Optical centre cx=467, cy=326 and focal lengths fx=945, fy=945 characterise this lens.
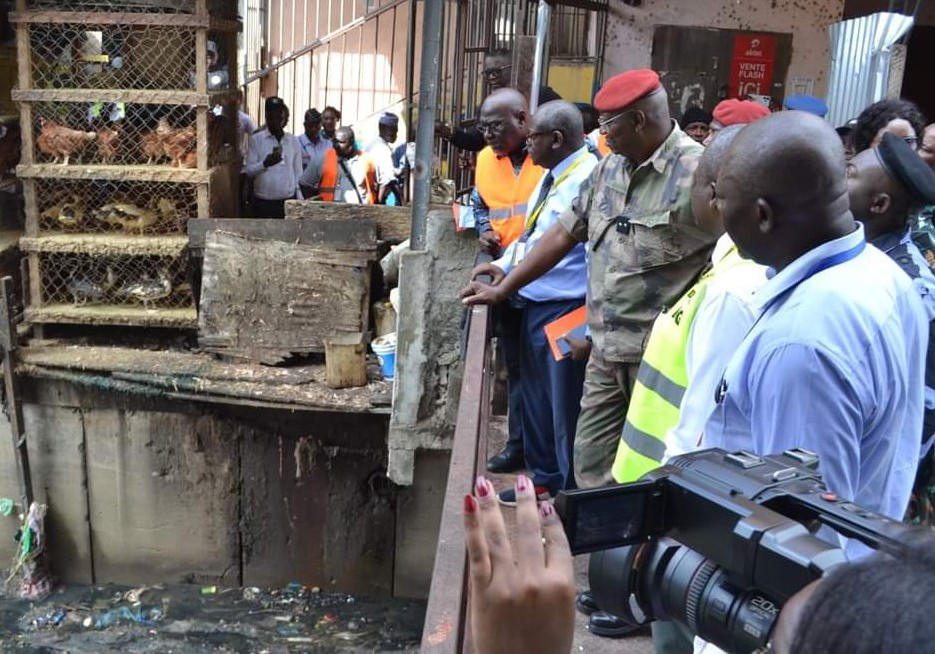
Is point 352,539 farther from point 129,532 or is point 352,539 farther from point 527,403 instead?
point 527,403

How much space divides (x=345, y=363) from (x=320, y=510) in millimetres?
1535

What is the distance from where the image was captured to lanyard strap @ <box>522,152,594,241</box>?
14.2 feet

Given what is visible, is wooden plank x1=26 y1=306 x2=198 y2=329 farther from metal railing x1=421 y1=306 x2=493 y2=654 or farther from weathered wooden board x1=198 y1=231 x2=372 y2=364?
metal railing x1=421 y1=306 x2=493 y2=654

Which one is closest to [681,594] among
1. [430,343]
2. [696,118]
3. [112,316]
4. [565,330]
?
[565,330]

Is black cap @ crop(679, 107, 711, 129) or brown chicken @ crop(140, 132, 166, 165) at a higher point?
black cap @ crop(679, 107, 711, 129)

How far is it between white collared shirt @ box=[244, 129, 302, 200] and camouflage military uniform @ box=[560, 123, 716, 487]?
596 centimetres

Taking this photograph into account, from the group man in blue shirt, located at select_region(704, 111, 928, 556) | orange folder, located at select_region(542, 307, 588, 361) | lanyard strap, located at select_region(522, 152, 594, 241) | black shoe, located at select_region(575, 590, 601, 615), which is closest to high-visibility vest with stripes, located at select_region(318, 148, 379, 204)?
lanyard strap, located at select_region(522, 152, 594, 241)

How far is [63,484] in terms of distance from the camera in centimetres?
821

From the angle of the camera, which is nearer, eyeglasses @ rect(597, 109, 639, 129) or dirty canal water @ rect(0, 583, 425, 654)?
eyeglasses @ rect(597, 109, 639, 129)

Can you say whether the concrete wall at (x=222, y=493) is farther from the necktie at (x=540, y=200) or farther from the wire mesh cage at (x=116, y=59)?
the necktie at (x=540, y=200)

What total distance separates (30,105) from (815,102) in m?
6.04

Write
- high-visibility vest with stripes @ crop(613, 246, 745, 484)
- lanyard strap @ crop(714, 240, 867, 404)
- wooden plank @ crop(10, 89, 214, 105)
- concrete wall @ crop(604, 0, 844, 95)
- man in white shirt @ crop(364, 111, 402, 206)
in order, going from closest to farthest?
lanyard strap @ crop(714, 240, 867, 404) < high-visibility vest with stripes @ crop(613, 246, 745, 484) < wooden plank @ crop(10, 89, 214, 105) < man in white shirt @ crop(364, 111, 402, 206) < concrete wall @ crop(604, 0, 844, 95)

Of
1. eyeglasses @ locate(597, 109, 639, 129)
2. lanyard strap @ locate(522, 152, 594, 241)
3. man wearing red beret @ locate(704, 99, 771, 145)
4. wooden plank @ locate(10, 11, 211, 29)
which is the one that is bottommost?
lanyard strap @ locate(522, 152, 594, 241)

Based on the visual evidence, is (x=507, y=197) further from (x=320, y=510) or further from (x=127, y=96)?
(x=320, y=510)
